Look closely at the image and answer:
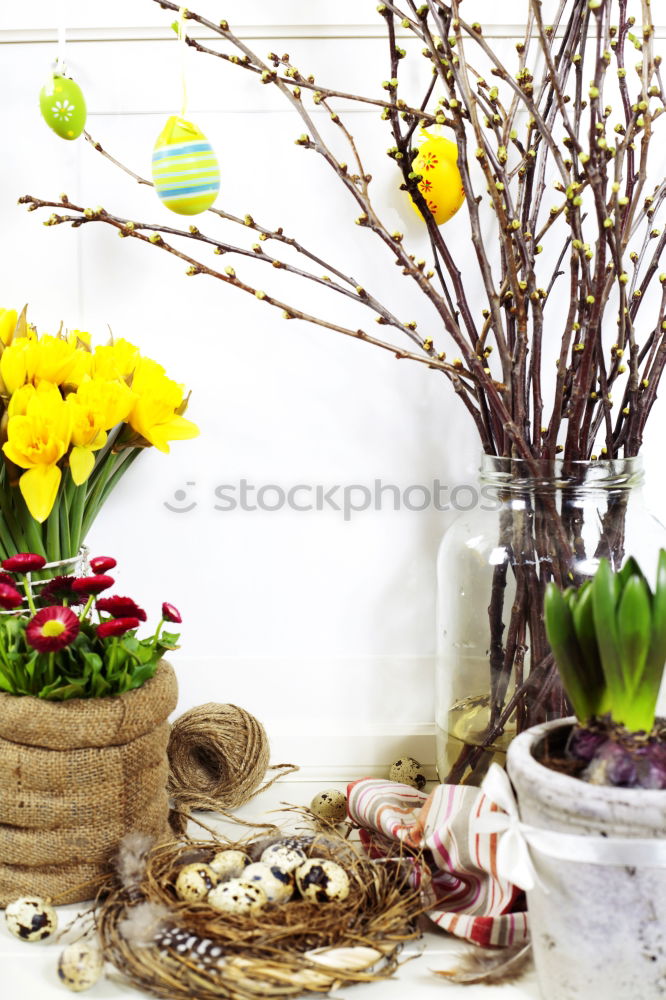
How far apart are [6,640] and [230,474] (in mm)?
373

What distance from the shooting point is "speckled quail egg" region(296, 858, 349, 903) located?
31.5 inches

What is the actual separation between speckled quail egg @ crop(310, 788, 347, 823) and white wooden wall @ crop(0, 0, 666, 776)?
110 millimetres

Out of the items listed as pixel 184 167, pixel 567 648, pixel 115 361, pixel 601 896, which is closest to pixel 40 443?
pixel 115 361

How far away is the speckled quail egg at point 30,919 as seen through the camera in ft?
2.66

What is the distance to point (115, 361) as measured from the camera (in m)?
0.98

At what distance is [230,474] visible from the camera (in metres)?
1.15

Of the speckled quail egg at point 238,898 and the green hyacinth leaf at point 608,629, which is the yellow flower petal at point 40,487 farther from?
the green hyacinth leaf at point 608,629

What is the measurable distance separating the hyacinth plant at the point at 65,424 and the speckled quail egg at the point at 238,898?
394 millimetres

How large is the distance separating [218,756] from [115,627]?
1.01ft

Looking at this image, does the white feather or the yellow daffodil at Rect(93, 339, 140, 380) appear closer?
the white feather

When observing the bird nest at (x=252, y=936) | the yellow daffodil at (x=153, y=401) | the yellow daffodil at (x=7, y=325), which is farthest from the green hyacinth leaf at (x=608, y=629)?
the yellow daffodil at (x=7, y=325)

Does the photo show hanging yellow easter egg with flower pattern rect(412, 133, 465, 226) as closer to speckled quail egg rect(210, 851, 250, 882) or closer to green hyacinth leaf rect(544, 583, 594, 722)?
green hyacinth leaf rect(544, 583, 594, 722)

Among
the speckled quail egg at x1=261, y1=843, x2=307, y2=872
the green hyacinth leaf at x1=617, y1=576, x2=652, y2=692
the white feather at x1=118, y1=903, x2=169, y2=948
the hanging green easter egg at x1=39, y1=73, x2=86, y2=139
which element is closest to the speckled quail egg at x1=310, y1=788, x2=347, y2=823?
the speckled quail egg at x1=261, y1=843, x2=307, y2=872

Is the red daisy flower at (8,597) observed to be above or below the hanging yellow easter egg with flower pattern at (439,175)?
below
